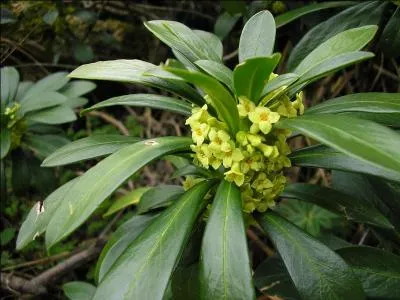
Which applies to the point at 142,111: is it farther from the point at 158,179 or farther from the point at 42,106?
the point at 42,106

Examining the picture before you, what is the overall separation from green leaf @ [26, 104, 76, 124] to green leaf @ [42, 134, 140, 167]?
0.65m

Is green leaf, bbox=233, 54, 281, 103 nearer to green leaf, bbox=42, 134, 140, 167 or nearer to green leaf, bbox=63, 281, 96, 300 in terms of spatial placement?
green leaf, bbox=42, 134, 140, 167

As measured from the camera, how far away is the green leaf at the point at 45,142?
1.86 metres

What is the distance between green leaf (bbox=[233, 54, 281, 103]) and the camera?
2.65ft

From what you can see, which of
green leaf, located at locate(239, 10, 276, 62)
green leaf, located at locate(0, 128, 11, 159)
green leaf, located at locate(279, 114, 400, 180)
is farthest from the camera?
green leaf, located at locate(0, 128, 11, 159)

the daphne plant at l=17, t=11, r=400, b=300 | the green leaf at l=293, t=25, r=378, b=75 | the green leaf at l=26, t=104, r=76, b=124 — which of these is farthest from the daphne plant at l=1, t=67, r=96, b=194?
the green leaf at l=293, t=25, r=378, b=75

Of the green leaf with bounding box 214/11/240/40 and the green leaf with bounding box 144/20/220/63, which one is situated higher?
the green leaf with bounding box 214/11/240/40

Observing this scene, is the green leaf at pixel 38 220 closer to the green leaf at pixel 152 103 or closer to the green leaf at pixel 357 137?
the green leaf at pixel 152 103

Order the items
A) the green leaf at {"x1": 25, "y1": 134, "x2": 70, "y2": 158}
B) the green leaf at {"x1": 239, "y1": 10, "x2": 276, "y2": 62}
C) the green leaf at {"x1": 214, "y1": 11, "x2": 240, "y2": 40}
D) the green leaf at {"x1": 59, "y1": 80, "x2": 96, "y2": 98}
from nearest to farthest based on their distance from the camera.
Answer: the green leaf at {"x1": 239, "y1": 10, "x2": 276, "y2": 62} → the green leaf at {"x1": 25, "y1": 134, "x2": 70, "y2": 158} → the green leaf at {"x1": 59, "y1": 80, "x2": 96, "y2": 98} → the green leaf at {"x1": 214, "y1": 11, "x2": 240, "y2": 40}

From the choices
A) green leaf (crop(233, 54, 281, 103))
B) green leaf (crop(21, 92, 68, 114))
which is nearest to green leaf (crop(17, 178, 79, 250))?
green leaf (crop(233, 54, 281, 103))

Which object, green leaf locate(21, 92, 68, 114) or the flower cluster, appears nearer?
the flower cluster

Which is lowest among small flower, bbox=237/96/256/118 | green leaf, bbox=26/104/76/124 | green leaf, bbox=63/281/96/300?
green leaf, bbox=63/281/96/300

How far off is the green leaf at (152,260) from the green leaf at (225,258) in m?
0.05

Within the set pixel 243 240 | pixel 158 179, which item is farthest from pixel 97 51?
pixel 243 240
